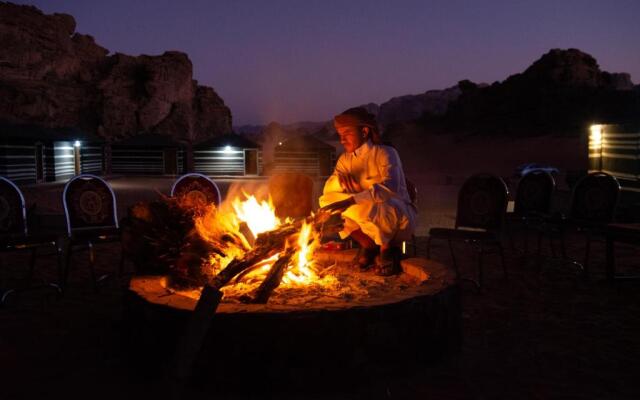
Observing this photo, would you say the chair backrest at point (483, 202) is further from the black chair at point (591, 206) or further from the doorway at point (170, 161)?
the doorway at point (170, 161)

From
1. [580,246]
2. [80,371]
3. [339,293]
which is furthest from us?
[580,246]

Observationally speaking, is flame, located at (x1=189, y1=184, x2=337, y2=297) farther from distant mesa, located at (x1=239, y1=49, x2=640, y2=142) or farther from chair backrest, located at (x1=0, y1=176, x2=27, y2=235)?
distant mesa, located at (x1=239, y1=49, x2=640, y2=142)

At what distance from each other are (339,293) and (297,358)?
3.53ft

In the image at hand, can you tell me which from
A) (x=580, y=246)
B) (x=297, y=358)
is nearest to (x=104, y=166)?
(x=580, y=246)

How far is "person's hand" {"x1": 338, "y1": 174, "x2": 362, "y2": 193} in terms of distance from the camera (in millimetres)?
4945

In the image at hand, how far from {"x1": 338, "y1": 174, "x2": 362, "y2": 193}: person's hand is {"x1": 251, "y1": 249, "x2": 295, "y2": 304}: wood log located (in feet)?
3.16

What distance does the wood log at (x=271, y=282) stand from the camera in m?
3.93

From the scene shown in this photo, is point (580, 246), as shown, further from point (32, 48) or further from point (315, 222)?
point (32, 48)

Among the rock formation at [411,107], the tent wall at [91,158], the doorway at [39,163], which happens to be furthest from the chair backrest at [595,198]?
the rock formation at [411,107]

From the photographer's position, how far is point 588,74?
6228 cm

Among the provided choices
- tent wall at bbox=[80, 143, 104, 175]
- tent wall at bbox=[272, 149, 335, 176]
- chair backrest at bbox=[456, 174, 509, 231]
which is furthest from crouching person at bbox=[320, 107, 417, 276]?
tent wall at bbox=[80, 143, 104, 175]

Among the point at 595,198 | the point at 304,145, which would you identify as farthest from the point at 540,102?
the point at 595,198

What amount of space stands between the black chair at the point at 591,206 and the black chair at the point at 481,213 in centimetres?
111

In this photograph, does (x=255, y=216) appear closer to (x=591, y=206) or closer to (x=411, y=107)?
(x=591, y=206)
